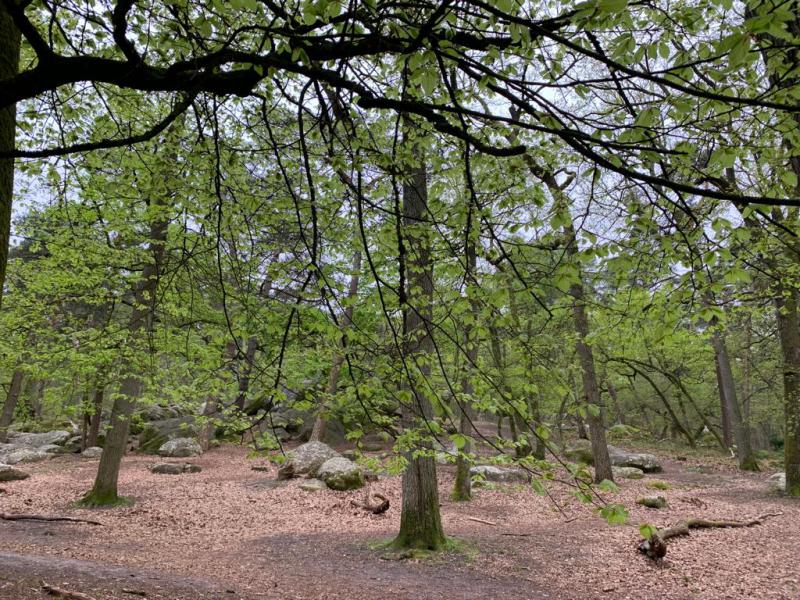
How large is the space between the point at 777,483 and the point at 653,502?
4.46m

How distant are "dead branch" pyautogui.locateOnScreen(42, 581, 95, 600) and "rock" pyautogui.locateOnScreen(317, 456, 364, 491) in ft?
25.9

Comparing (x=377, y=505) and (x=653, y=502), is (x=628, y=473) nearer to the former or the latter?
(x=653, y=502)

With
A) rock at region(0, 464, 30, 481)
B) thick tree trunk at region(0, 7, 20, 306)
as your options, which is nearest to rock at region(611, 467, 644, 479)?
thick tree trunk at region(0, 7, 20, 306)

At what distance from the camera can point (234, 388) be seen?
398 cm

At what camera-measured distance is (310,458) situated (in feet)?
45.2

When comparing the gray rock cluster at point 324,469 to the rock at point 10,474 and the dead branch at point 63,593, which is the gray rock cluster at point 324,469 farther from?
the dead branch at point 63,593

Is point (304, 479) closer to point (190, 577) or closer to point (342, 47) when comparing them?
point (190, 577)

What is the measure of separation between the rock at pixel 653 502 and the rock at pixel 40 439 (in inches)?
746

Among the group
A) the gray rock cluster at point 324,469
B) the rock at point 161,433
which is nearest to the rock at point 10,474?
the rock at point 161,433

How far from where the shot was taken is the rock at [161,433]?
17641mm

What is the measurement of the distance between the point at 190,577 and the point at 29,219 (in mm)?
8295

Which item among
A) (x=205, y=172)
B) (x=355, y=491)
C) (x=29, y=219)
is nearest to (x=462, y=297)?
(x=205, y=172)

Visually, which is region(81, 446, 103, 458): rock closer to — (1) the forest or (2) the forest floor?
(1) the forest

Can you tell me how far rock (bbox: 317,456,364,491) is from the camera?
1196 centimetres
